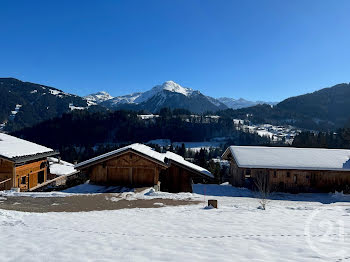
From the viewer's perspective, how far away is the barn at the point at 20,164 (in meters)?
20.5

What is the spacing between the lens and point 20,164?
2170cm

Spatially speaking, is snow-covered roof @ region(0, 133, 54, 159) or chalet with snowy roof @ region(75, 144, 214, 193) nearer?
snow-covered roof @ region(0, 133, 54, 159)

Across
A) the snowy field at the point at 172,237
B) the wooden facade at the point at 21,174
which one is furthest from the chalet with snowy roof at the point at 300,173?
the wooden facade at the point at 21,174

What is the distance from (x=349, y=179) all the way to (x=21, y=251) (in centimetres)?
2891

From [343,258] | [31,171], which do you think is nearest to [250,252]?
[343,258]

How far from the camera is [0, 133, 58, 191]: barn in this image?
67.4 feet

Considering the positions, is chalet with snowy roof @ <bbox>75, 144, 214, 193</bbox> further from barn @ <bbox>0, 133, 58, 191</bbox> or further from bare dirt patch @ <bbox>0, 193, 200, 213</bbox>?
barn @ <bbox>0, 133, 58, 191</bbox>

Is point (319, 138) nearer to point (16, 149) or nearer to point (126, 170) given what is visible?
point (126, 170)

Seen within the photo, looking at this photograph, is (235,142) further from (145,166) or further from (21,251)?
(21,251)

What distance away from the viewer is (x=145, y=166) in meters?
Result: 21.4

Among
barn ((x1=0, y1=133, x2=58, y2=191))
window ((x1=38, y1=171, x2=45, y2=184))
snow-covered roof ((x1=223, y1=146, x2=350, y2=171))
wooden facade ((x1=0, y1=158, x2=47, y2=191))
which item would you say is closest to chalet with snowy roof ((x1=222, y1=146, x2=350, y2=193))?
snow-covered roof ((x1=223, y1=146, x2=350, y2=171))

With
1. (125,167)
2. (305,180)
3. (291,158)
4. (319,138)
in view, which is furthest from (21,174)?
(319,138)

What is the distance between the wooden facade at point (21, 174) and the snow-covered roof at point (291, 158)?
20.6 meters

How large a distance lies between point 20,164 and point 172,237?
19588mm
